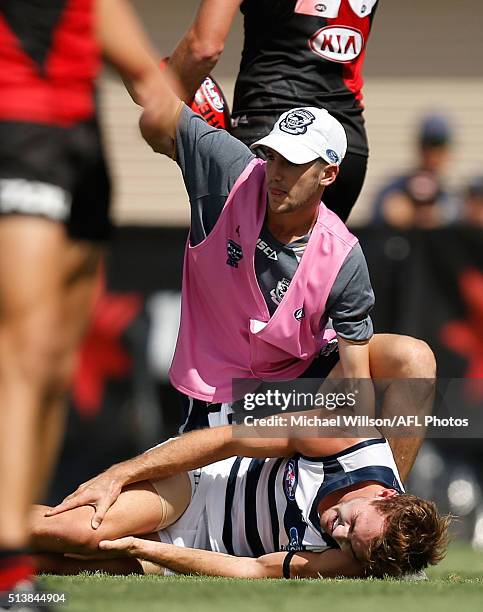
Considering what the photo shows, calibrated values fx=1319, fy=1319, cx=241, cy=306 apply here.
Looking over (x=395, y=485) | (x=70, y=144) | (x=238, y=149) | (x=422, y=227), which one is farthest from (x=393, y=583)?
(x=422, y=227)

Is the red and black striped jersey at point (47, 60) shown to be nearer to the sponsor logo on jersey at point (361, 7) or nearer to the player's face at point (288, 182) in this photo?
the player's face at point (288, 182)

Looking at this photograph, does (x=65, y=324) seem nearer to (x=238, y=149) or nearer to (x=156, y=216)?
(x=238, y=149)

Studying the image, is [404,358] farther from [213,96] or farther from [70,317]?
[70,317]

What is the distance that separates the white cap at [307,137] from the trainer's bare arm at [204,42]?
0.33 m

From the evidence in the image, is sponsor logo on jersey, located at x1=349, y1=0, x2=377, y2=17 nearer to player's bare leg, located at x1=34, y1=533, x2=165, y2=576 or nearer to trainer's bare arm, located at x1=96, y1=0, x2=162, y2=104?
trainer's bare arm, located at x1=96, y1=0, x2=162, y2=104

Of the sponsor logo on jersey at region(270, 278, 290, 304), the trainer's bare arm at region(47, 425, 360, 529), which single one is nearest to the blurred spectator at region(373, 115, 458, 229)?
the sponsor logo on jersey at region(270, 278, 290, 304)

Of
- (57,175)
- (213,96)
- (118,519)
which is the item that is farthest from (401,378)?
(57,175)

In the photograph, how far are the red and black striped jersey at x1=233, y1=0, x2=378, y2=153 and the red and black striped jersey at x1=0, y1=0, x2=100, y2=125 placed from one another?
1983 mm

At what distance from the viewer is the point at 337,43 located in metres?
4.90

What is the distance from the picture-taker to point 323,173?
186 inches

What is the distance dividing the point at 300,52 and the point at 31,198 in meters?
2.28

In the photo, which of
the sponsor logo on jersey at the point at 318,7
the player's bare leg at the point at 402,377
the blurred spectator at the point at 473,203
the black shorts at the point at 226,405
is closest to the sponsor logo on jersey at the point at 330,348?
the black shorts at the point at 226,405

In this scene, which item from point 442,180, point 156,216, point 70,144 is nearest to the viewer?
point 70,144

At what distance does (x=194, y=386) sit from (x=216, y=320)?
0.27 meters
